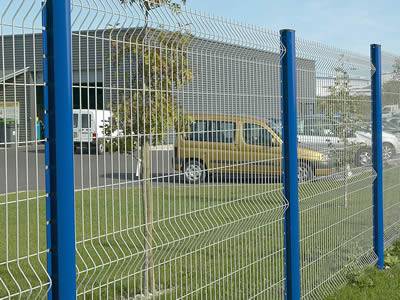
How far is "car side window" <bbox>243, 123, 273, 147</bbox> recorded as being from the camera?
4.56 metres

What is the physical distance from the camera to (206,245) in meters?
4.09

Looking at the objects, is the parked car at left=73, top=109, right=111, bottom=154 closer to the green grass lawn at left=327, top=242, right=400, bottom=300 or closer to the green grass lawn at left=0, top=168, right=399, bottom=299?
the green grass lawn at left=0, top=168, right=399, bottom=299

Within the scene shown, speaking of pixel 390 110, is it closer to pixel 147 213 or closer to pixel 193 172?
pixel 193 172

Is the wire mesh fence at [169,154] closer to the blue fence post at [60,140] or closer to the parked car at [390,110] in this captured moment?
the blue fence post at [60,140]

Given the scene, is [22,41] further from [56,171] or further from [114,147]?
[114,147]

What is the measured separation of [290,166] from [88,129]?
7.49 feet

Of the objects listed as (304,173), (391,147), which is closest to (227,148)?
(304,173)

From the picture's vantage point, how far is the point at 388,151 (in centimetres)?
836

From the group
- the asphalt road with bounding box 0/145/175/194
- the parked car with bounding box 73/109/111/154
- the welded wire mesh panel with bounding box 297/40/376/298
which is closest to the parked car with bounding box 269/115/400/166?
the welded wire mesh panel with bounding box 297/40/376/298

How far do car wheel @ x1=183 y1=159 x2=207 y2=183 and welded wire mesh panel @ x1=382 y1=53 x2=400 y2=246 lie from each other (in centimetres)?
469

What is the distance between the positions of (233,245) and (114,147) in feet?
4.57

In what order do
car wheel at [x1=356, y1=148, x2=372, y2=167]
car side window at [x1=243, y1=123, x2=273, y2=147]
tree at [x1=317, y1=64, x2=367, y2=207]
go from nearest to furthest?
car side window at [x1=243, y1=123, x2=273, y2=147]
tree at [x1=317, y1=64, x2=367, y2=207]
car wheel at [x1=356, y1=148, x2=372, y2=167]

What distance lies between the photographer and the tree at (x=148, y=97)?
3445 mm

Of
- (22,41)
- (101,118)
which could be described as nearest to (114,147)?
(101,118)
